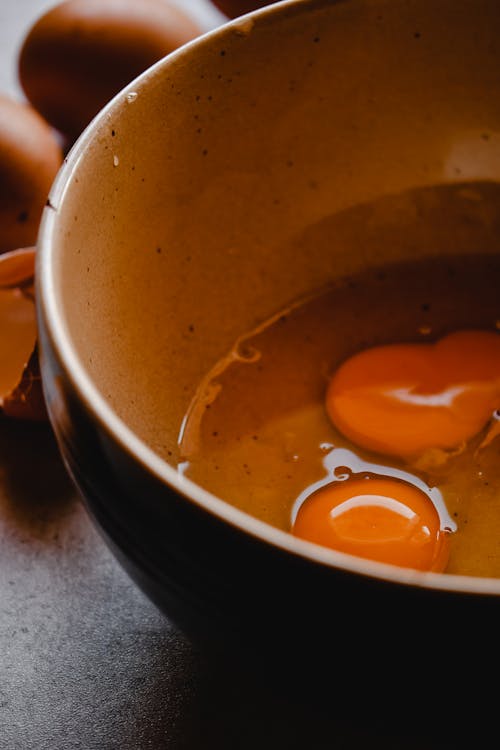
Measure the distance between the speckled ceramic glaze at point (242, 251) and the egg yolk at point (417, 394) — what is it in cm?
12

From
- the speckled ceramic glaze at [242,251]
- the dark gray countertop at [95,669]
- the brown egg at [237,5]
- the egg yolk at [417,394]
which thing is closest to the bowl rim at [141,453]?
the speckled ceramic glaze at [242,251]

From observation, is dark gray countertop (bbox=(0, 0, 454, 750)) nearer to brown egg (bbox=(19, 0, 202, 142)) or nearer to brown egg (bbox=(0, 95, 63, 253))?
brown egg (bbox=(0, 95, 63, 253))

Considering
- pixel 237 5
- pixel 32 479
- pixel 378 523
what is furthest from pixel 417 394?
pixel 237 5

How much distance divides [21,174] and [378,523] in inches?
23.5

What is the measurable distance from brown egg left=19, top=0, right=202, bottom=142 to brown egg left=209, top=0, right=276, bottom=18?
0.30 ft

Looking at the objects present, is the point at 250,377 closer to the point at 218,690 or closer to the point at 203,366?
the point at 203,366

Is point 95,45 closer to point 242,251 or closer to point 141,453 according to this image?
point 242,251

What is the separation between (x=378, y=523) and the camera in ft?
2.48


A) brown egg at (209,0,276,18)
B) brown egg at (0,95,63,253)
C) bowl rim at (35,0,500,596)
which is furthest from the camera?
brown egg at (209,0,276,18)

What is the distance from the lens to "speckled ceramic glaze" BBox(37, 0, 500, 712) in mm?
A: 451

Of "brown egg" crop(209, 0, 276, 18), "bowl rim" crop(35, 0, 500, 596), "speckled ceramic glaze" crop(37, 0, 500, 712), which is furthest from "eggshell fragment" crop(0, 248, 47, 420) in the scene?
"brown egg" crop(209, 0, 276, 18)

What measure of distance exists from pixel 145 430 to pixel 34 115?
1.67 feet

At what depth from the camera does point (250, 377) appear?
904 millimetres

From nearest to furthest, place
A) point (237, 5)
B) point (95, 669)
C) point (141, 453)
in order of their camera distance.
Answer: point (141, 453), point (95, 669), point (237, 5)
